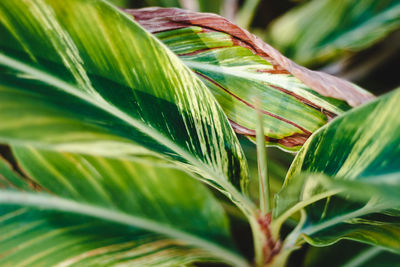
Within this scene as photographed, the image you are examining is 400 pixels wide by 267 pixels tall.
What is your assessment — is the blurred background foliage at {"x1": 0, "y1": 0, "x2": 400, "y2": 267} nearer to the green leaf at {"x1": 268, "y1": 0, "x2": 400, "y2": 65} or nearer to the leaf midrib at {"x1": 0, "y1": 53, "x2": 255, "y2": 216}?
the green leaf at {"x1": 268, "y1": 0, "x2": 400, "y2": 65}

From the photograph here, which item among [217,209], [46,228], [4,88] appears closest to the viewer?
[4,88]

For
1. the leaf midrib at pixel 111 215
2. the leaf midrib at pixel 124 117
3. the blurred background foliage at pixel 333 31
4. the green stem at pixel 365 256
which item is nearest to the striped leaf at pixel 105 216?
the leaf midrib at pixel 111 215

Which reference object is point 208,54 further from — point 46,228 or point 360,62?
point 360,62

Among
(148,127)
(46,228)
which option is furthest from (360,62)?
(46,228)

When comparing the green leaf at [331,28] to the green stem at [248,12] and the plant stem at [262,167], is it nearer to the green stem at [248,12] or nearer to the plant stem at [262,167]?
the green stem at [248,12]

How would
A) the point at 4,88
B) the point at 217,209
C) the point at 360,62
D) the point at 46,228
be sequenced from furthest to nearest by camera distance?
1. the point at 360,62
2. the point at 217,209
3. the point at 46,228
4. the point at 4,88

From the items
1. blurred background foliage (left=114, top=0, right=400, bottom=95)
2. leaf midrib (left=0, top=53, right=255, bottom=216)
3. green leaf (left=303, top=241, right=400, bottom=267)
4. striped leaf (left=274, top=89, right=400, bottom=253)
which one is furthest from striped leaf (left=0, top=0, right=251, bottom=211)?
blurred background foliage (left=114, top=0, right=400, bottom=95)

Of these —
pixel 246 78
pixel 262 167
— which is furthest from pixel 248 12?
pixel 262 167
